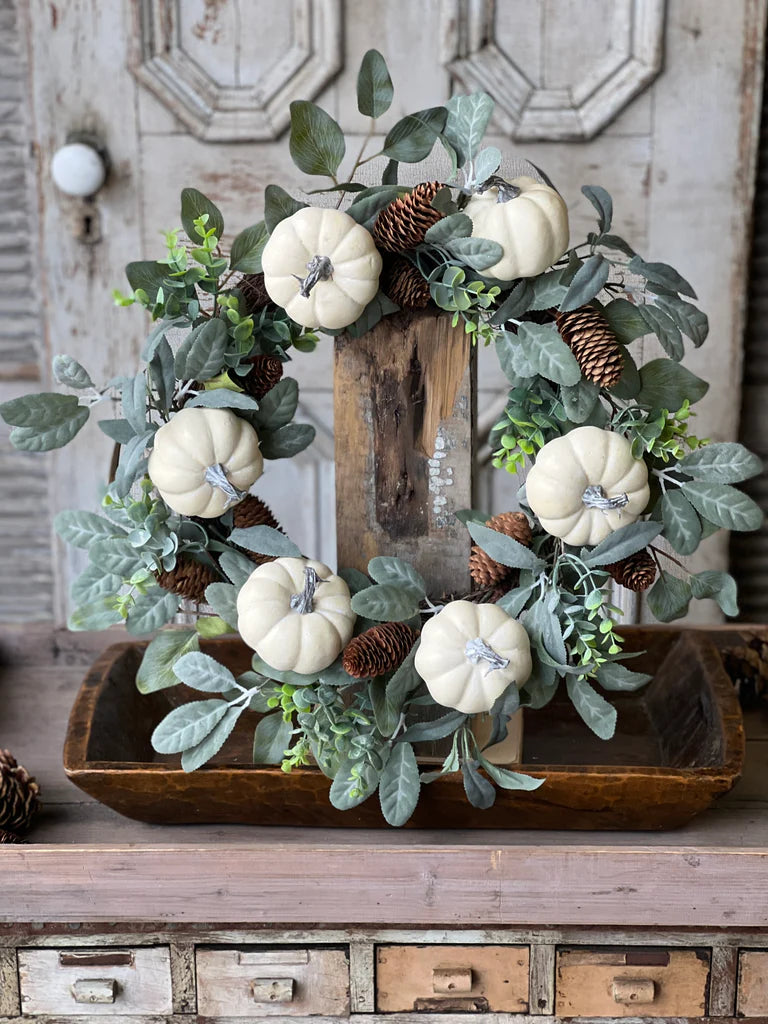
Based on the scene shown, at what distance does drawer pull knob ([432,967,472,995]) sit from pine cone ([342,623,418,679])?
9.5 inches

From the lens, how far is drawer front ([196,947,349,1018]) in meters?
0.84

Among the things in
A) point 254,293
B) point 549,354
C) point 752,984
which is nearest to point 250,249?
point 254,293

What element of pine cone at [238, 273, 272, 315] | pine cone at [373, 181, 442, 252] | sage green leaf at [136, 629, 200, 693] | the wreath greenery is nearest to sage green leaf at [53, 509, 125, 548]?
the wreath greenery

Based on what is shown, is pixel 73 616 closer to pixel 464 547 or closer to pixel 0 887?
pixel 0 887

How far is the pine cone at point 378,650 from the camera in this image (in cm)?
78

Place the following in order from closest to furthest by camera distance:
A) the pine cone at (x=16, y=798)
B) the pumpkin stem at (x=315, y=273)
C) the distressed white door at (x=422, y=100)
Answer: the pumpkin stem at (x=315, y=273)
the pine cone at (x=16, y=798)
the distressed white door at (x=422, y=100)

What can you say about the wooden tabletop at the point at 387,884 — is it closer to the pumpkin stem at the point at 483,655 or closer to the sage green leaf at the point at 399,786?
the sage green leaf at the point at 399,786

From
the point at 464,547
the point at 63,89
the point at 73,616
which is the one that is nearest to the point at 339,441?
the point at 464,547

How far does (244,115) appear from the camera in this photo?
5.01 feet

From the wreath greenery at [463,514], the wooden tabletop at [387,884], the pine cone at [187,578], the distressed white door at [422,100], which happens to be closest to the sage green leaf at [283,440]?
the wreath greenery at [463,514]

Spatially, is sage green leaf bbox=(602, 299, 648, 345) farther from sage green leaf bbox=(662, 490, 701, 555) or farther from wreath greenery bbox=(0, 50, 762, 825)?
sage green leaf bbox=(662, 490, 701, 555)

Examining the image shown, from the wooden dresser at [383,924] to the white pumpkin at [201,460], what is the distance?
26 centimetres

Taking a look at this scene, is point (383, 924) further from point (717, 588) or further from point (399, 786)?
point (717, 588)

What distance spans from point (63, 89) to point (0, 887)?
1.17m
